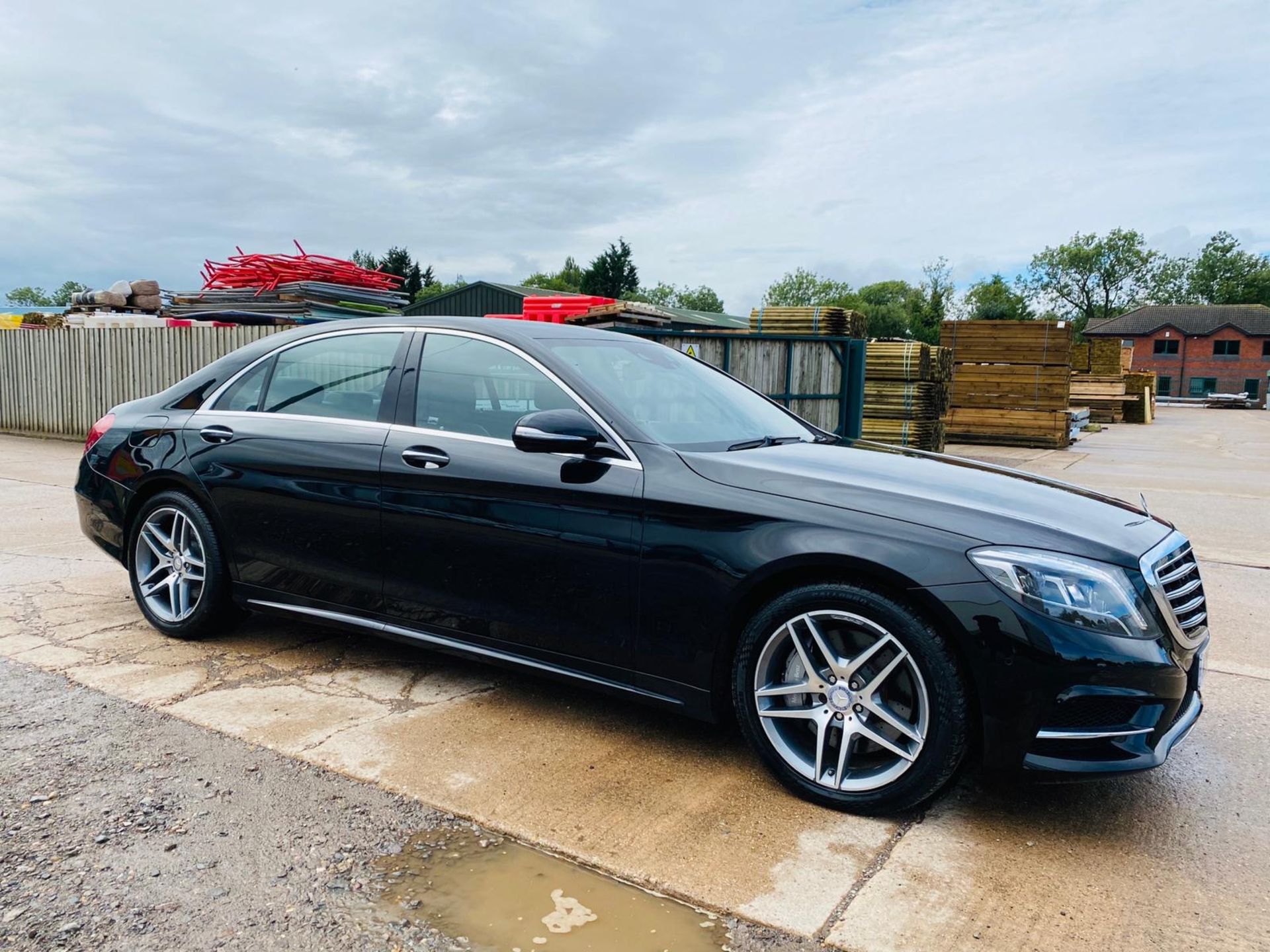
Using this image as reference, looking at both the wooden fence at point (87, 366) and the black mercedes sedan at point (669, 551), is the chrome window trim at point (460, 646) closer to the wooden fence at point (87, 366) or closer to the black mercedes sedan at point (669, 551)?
the black mercedes sedan at point (669, 551)

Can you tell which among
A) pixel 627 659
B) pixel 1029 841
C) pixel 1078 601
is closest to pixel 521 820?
A: pixel 627 659

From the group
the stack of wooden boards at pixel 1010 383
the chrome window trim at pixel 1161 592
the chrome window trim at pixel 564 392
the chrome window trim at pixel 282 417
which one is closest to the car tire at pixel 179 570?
the chrome window trim at pixel 282 417

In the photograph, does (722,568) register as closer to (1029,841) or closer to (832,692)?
(832,692)

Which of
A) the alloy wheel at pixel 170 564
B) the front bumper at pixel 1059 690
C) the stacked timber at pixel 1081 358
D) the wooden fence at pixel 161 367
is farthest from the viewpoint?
the stacked timber at pixel 1081 358

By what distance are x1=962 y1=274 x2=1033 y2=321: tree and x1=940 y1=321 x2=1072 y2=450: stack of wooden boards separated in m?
74.3

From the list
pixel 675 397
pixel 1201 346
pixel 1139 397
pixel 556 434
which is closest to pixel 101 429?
pixel 556 434

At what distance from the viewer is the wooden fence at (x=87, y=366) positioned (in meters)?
13.2

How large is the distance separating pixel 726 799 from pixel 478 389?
1.85 metres

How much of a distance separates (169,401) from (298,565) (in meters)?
1.30

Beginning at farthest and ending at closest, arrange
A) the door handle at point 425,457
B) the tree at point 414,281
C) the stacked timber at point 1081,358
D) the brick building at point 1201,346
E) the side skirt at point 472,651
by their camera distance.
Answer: the brick building at point 1201,346, the tree at point 414,281, the stacked timber at point 1081,358, the door handle at point 425,457, the side skirt at point 472,651

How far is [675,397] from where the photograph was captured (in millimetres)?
4043

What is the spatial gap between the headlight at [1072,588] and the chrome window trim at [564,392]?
1217 mm

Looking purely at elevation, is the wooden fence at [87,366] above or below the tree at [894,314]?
below

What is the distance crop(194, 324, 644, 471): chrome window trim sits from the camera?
3458mm
